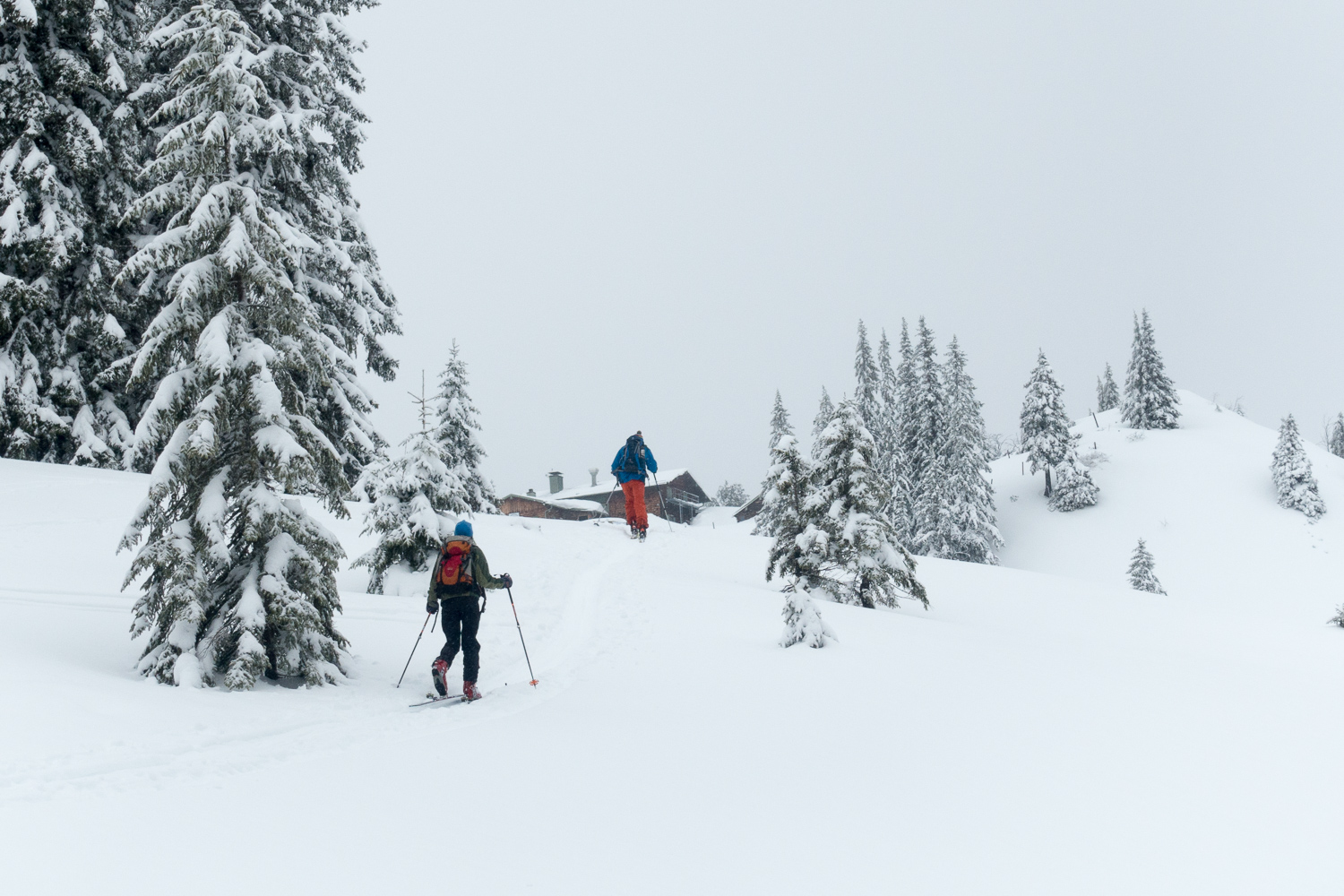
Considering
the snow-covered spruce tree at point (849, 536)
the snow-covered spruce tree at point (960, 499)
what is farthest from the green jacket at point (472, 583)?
the snow-covered spruce tree at point (960, 499)

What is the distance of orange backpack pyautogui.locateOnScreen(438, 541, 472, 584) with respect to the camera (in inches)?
340

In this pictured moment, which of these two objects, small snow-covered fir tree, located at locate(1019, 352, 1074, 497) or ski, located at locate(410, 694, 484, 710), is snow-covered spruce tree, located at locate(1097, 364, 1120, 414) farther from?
ski, located at locate(410, 694, 484, 710)

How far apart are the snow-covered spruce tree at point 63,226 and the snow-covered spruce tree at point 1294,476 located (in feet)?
210

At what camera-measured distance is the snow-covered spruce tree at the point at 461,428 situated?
31.0 metres

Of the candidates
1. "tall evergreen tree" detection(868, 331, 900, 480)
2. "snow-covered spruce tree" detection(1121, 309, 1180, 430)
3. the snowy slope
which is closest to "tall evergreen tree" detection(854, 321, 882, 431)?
"tall evergreen tree" detection(868, 331, 900, 480)

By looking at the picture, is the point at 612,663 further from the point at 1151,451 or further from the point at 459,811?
the point at 1151,451

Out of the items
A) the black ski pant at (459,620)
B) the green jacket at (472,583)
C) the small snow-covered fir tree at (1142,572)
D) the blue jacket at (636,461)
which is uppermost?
the blue jacket at (636,461)

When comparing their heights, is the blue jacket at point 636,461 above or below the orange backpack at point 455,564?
above

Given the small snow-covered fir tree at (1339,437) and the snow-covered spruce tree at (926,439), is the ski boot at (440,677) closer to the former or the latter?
the snow-covered spruce tree at (926,439)

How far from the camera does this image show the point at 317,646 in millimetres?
8055

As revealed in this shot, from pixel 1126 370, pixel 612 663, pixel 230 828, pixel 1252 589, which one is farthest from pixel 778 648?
pixel 1126 370

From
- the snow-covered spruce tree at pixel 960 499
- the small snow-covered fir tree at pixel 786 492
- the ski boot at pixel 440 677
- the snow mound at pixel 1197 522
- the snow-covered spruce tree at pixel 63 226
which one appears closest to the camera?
the ski boot at pixel 440 677

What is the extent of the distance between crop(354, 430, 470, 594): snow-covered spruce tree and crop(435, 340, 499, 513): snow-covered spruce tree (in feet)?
54.8

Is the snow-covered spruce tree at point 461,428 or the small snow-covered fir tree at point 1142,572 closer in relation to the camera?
the snow-covered spruce tree at point 461,428
